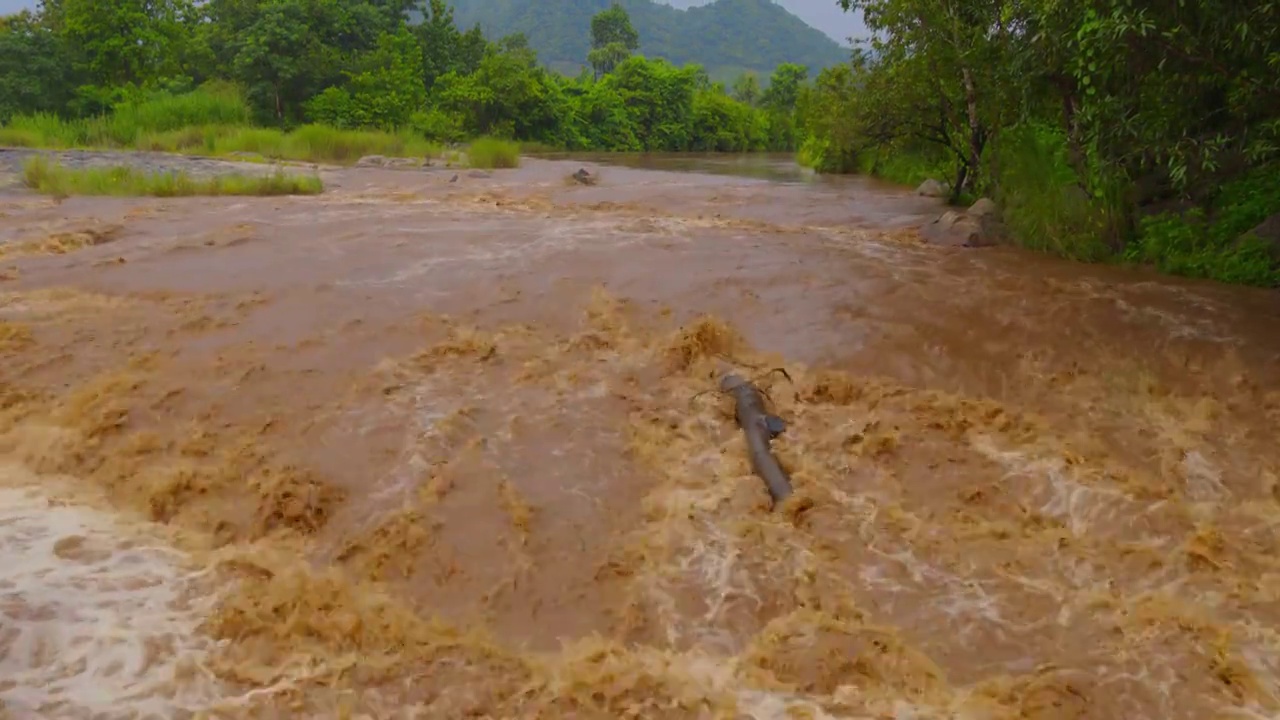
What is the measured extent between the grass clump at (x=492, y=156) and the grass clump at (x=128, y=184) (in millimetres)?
10590

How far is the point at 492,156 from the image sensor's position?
25656 millimetres

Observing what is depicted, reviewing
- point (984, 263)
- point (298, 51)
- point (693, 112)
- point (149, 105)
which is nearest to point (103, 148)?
point (149, 105)

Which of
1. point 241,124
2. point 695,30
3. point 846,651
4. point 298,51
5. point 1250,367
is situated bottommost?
point 846,651

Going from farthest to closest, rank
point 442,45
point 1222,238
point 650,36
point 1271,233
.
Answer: point 650,36 → point 442,45 → point 1222,238 → point 1271,233

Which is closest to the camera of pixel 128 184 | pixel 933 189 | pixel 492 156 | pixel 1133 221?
pixel 1133 221

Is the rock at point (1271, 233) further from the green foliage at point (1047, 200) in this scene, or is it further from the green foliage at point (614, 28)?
the green foliage at point (614, 28)

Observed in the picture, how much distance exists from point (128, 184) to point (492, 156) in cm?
1260

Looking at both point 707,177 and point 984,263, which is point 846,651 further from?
point 707,177

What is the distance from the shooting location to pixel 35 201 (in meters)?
12.9

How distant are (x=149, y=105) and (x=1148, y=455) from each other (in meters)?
30.2

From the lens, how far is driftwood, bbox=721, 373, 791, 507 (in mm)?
4625

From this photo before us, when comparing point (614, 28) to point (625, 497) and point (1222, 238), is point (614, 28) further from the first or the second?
point (625, 497)

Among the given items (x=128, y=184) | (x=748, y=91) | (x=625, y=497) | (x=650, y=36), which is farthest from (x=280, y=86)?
(x=650, y=36)

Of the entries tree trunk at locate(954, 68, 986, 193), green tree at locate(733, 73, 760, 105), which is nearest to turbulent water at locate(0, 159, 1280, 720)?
tree trunk at locate(954, 68, 986, 193)
